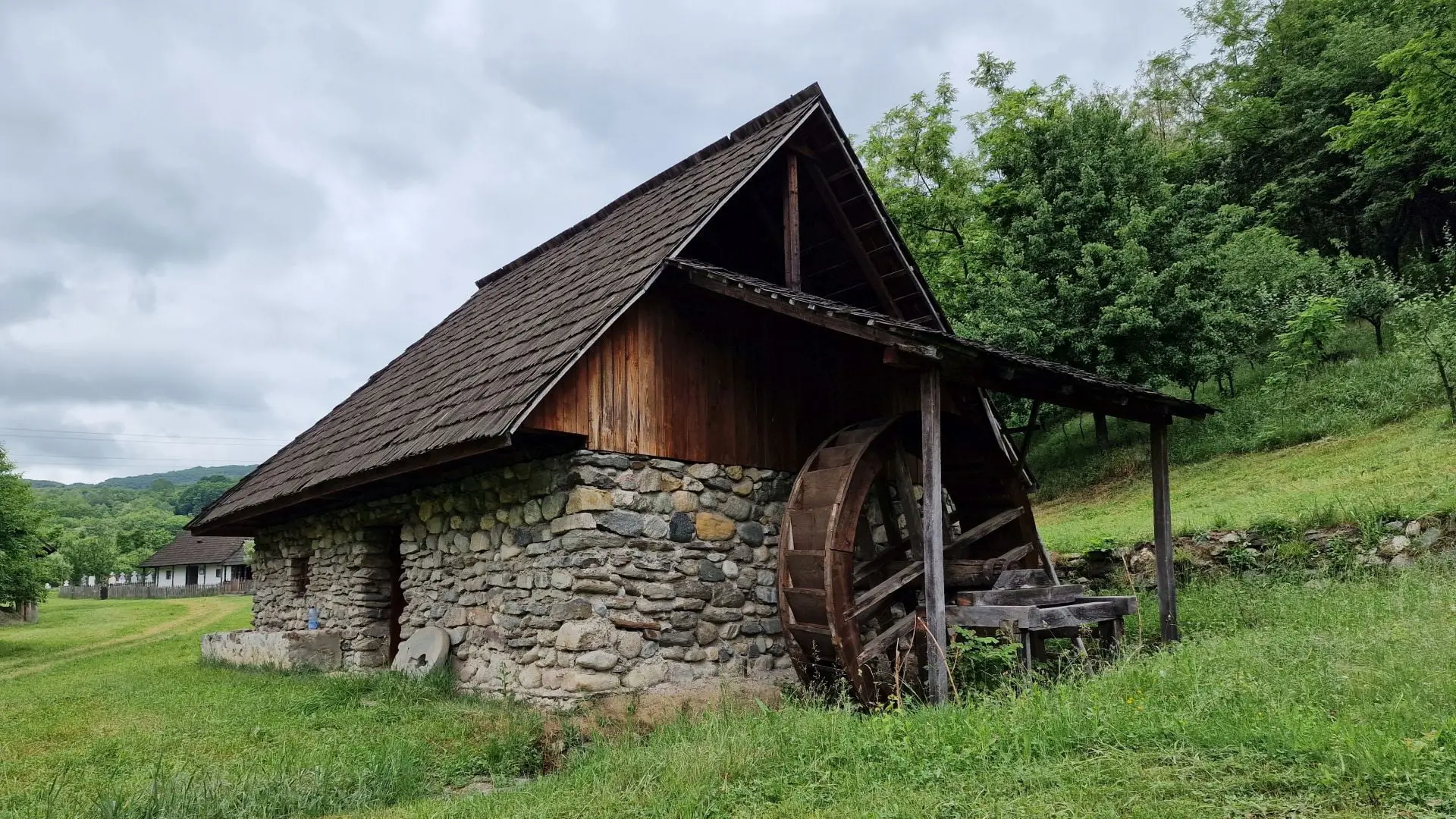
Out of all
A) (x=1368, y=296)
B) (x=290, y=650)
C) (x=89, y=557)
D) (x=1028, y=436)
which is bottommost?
(x=89, y=557)

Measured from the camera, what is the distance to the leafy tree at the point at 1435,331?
34.0 feet

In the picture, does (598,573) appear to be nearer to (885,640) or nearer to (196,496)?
(885,640)

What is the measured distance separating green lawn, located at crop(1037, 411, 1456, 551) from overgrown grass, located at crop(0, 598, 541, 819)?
23.4 feet

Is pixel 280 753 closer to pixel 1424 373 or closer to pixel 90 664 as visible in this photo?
pixel 90 664

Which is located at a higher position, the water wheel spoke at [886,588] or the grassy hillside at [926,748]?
the water wheel spoke at [886,588]

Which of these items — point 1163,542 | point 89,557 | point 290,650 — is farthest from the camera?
point 89,557

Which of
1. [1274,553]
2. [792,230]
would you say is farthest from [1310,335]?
[792,230]

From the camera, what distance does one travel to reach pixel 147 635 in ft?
67.6

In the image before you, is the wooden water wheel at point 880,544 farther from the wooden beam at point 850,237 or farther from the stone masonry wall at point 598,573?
the wooden beam at point 850,237

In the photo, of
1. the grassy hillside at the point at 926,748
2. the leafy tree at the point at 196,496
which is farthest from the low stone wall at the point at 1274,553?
the leafy tree at the point at 196,496

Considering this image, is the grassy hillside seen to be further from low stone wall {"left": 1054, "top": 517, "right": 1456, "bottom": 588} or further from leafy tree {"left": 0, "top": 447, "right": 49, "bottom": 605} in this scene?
leafy tree {"left": 0, "top": 447, "right": 49, "bottom": 605}

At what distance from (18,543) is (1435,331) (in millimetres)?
25249

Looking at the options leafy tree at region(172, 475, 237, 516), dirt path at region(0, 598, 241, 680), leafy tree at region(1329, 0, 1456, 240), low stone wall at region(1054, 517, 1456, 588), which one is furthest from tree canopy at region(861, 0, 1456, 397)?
leafy tree at region(172, 475, 237, 516)

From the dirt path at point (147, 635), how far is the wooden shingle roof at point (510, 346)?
21.5ft
